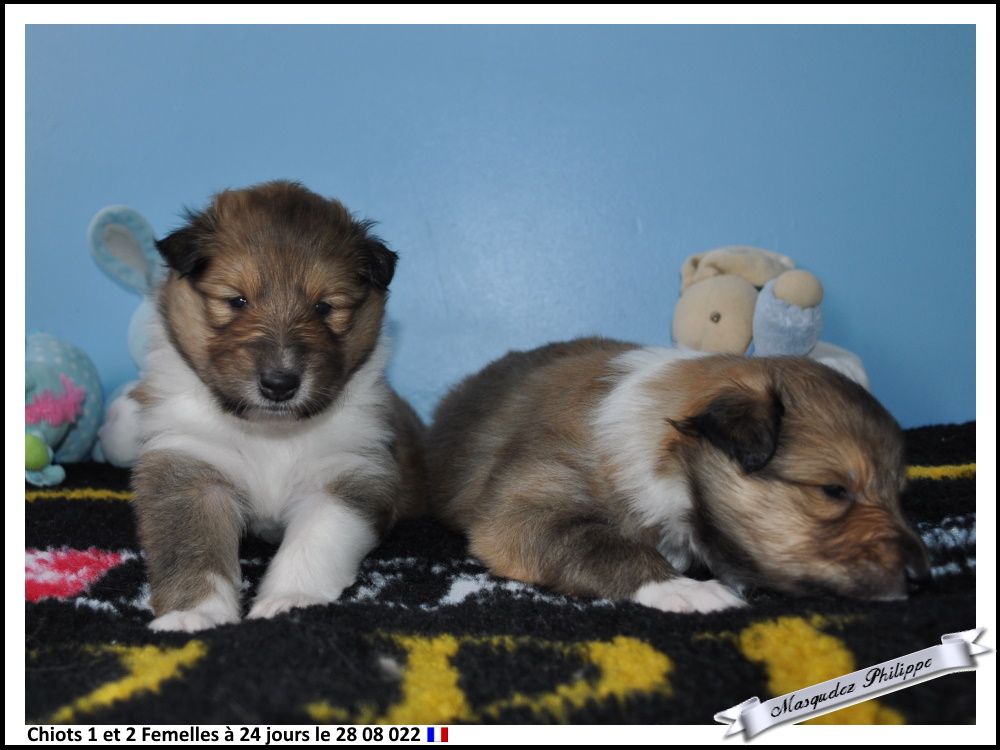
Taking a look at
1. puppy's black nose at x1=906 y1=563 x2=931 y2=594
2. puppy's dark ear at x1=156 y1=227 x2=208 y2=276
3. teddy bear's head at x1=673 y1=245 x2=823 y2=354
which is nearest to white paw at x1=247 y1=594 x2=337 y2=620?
puppy's dark ear at x1=156 y1=227 x2=208 y2=276

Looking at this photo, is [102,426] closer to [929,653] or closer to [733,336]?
[733,336]

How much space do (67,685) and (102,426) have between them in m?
3.17

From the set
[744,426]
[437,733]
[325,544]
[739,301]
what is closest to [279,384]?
[325,544]

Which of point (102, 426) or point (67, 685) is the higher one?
point (102, 426)

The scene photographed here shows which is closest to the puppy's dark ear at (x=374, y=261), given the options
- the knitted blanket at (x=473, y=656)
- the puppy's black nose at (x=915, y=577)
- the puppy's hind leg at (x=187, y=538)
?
the puppy's hind leg at (x=187, y=538)

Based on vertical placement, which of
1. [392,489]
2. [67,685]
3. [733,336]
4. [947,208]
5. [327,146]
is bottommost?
[67,685]

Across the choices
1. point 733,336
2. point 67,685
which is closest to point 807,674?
point 67,685

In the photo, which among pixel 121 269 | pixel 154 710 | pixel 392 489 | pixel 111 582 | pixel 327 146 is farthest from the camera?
pixel 327 146

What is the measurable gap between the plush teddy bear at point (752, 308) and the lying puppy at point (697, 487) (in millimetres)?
1178

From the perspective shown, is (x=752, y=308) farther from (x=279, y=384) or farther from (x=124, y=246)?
(x=124, y=246)

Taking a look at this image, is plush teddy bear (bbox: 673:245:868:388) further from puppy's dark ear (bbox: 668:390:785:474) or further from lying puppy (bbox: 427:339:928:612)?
puppy's dark ear (bbox: 668:390:785:474)

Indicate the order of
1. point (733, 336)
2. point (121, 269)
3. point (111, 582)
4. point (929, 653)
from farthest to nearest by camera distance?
point (121, 269) < point (733, 336) < point (111, 582) < point (929, 653)

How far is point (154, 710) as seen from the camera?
1.79m

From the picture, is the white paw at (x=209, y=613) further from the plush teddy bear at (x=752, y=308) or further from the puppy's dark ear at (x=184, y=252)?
the plush teddy bear at (x=752, y=308)
